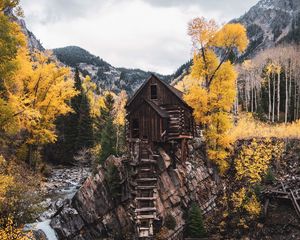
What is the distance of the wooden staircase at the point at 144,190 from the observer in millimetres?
22375

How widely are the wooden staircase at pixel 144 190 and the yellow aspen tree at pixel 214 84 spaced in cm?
559

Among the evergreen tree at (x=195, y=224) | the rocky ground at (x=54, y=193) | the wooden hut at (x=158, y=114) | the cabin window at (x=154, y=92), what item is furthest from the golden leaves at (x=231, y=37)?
the rocky ground at (x=54, y=193)

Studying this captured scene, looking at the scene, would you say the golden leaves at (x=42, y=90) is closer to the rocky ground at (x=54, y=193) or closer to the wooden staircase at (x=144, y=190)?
the rocky ground at (x=54, y=193)

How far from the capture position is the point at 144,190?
24.5 meters

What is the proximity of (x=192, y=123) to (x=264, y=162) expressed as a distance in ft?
24.4

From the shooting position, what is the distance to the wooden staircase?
73.4 ft

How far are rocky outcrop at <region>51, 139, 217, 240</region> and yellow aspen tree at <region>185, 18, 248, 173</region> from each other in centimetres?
381

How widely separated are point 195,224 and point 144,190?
4507mm

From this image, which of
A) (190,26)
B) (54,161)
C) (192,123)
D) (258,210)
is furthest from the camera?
(54,161)

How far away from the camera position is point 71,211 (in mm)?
25641

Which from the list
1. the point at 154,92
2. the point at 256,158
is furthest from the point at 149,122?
the point at 256,158

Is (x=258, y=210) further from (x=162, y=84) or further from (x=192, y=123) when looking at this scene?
(x=162, y=84)

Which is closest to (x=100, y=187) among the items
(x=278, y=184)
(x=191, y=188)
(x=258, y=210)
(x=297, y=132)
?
(x=191, y=188)

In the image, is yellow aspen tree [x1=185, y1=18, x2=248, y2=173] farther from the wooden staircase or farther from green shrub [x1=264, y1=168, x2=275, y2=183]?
the wooden staircase
